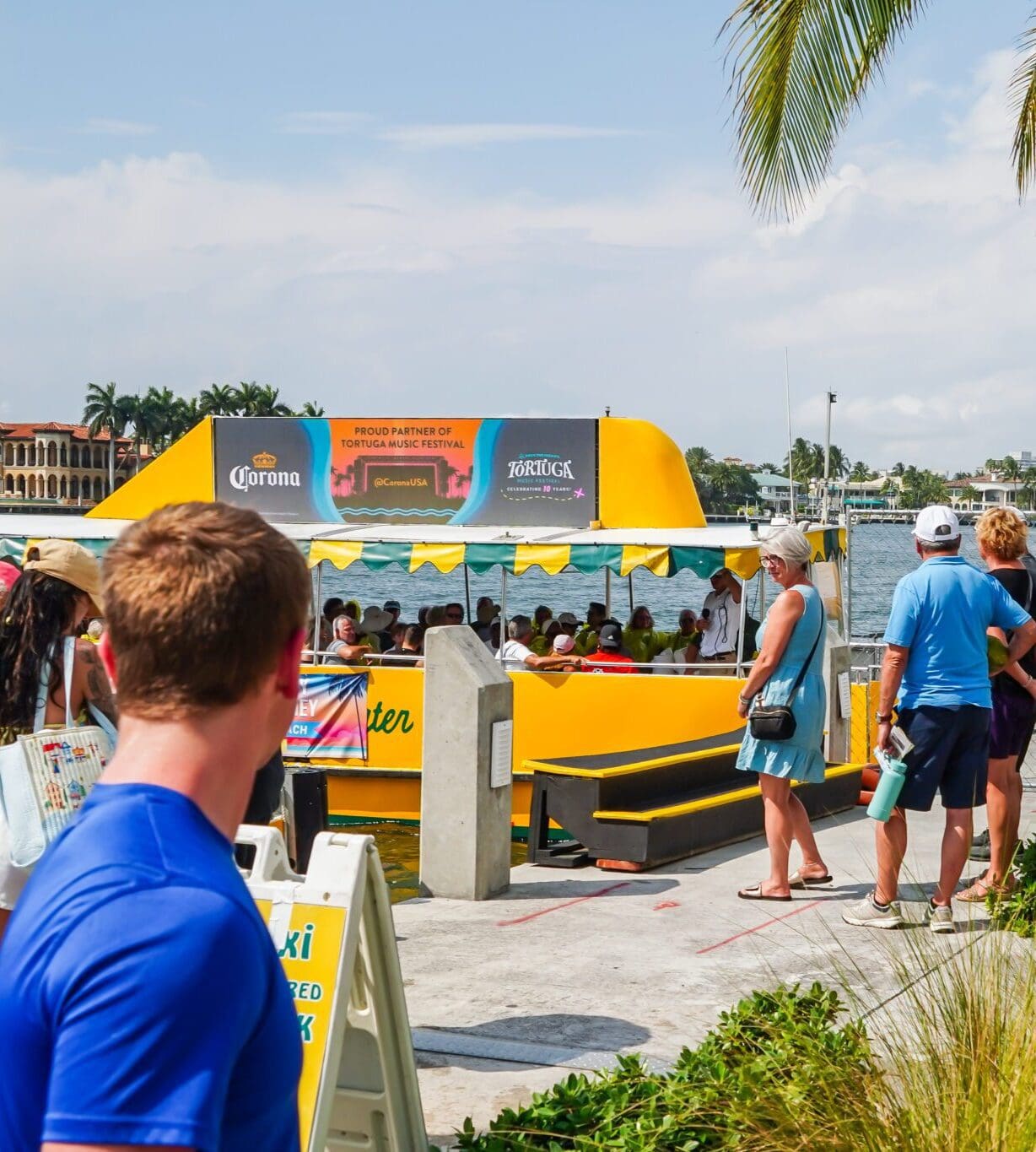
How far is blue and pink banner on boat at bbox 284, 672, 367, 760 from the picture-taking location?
14164 mm

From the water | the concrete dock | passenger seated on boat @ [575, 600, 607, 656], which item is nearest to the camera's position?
the concrete dock

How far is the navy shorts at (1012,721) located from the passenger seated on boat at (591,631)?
7.02m

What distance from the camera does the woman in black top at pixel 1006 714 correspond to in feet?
24.8

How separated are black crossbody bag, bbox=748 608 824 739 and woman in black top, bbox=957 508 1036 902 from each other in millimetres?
945

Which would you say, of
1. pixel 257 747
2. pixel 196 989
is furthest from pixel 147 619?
pixel 196 989

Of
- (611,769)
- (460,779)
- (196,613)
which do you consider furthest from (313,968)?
(611,769)

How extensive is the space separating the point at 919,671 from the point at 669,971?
6.05ft

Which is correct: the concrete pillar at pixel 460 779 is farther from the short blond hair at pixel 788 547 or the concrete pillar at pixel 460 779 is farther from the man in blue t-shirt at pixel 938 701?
the man in blue t-shirt at pixel 938 701

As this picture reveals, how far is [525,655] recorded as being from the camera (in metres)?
14.1

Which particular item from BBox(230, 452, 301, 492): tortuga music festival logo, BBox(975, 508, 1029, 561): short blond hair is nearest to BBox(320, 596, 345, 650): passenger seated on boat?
BBox(230, 452, 301, 492): tortuga music festival logo

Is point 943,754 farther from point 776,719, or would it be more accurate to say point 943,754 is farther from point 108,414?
point 108,414

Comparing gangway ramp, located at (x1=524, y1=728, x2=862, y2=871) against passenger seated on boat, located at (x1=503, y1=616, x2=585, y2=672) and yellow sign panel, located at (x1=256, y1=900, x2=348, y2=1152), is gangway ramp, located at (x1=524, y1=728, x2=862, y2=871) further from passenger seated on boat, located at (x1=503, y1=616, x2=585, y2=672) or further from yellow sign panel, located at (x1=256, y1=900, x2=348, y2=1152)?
yellow sign panel, located at (x1=256, y1=900, x2=348, y2=1152)

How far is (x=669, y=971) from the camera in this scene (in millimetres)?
6609

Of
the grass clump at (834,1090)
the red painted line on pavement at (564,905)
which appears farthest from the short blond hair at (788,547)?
the grass clump at (834,1090)
